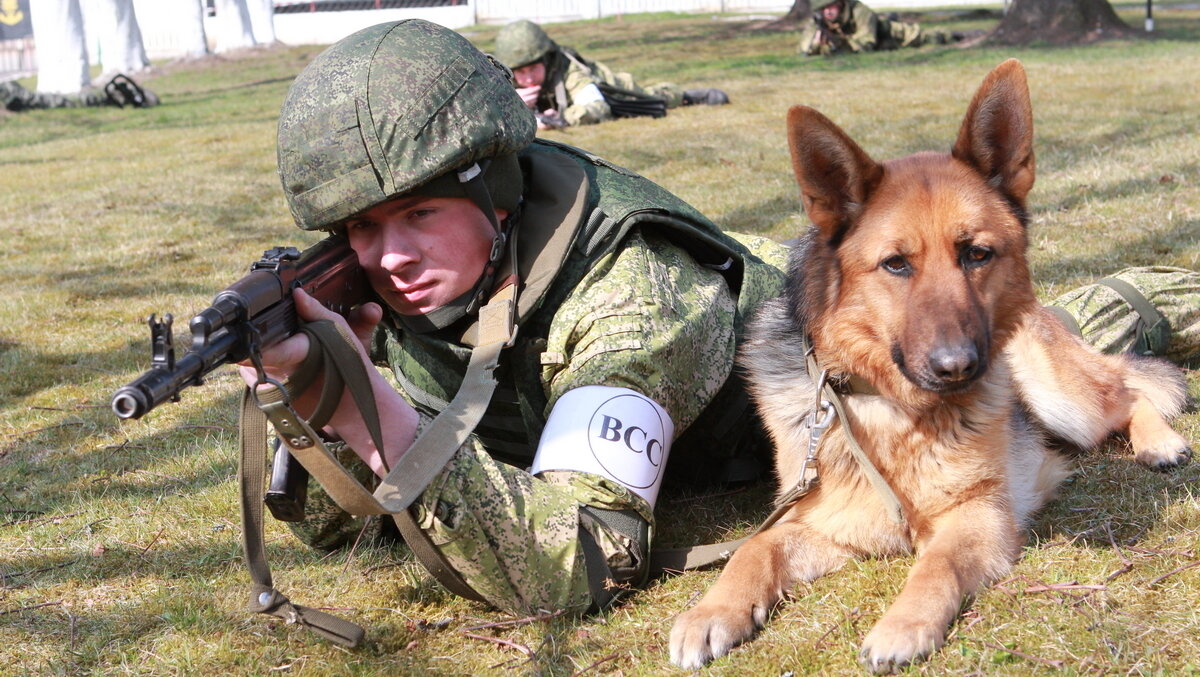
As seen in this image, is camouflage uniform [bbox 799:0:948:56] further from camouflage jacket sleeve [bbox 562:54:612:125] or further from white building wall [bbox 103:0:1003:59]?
white building wall [bbox 103:0:1003:59]

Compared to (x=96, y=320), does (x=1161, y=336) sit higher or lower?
higher

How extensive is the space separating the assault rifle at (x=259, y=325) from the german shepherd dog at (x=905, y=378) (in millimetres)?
1224

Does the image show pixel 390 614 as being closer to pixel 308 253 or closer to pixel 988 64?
pixel 308 253

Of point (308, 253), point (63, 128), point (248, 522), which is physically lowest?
point (63, 128)

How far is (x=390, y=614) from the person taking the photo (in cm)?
334

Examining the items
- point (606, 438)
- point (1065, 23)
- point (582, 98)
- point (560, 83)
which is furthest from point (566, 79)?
point (606, 438)

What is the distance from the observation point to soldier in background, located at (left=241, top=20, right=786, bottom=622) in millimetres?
2967

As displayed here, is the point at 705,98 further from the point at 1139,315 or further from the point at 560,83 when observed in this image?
the point at 1139,315

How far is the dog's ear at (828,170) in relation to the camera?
316 centimetres

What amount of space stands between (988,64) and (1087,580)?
56.6 ft

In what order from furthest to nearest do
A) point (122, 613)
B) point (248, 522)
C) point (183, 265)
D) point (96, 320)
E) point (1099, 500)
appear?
point (183, 265) → point (96, 320) → point (1099, 500) → point (122, 613) → point (248, 522)

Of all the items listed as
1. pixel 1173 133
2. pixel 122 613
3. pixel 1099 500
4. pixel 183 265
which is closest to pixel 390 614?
pixel 122 613

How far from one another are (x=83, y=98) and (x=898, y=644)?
78.0 feet

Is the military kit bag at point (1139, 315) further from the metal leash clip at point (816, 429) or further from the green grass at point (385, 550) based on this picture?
the metal leash clip at point (816, 429)
